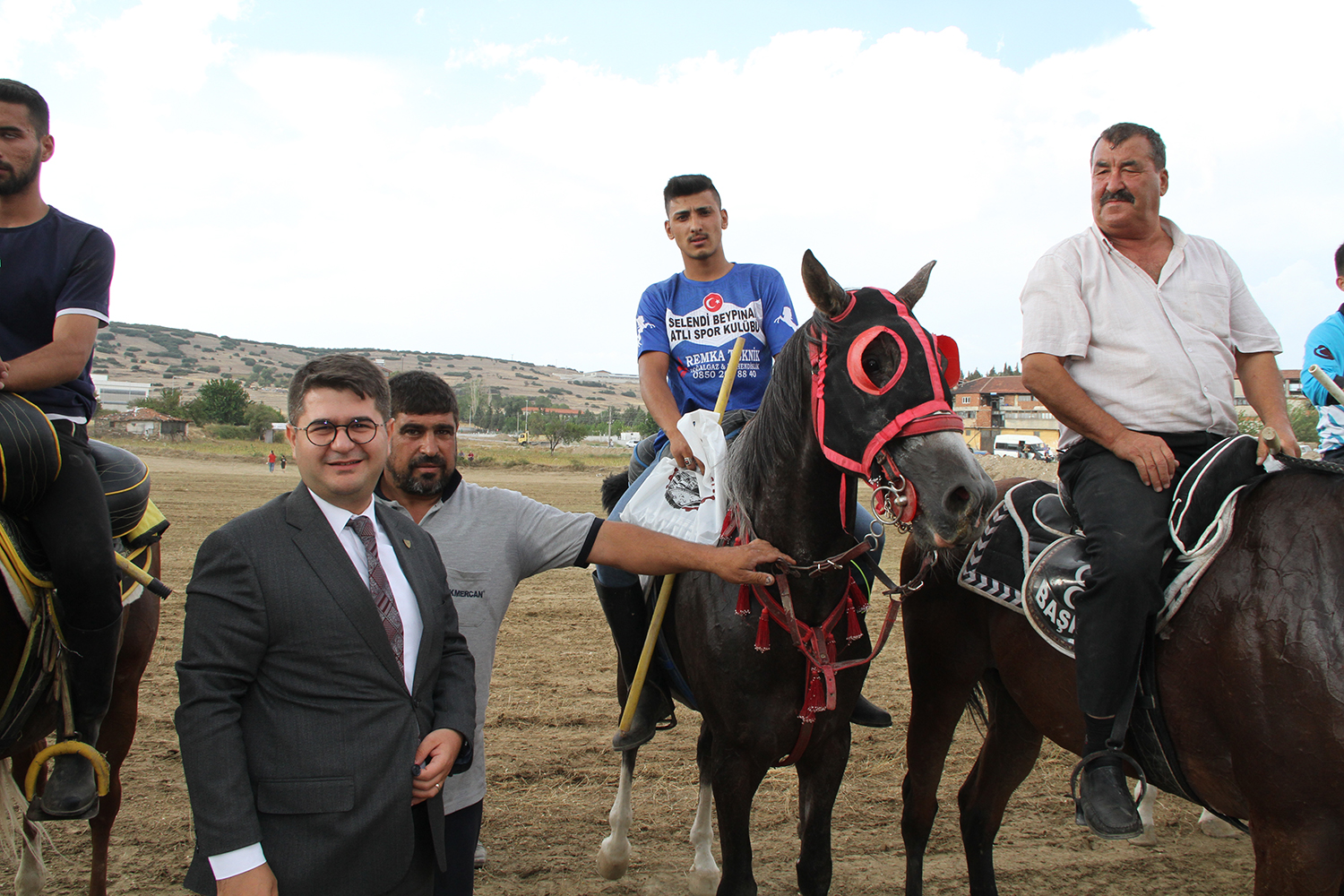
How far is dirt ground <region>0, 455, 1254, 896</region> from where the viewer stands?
4188 millimetres

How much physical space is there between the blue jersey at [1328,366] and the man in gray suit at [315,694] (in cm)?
513

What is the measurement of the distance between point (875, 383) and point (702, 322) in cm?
172

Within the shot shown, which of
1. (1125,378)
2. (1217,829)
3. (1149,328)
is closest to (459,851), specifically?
(1125,378)

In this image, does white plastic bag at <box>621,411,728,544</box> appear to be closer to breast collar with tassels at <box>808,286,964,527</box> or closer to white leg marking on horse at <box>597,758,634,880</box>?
breast collar with tassels at <box>808,286,964,527</box>

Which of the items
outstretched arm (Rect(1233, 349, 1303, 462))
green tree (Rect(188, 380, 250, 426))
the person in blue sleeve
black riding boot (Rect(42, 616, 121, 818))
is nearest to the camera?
black riding boot (Rect(42, 616, 121, 818))

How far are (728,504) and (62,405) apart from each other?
266cm

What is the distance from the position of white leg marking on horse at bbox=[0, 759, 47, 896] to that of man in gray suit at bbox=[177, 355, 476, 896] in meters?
2.19

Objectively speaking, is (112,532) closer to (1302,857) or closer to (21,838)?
(21,838)

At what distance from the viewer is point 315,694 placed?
1.98m

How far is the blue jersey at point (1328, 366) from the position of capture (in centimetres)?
463

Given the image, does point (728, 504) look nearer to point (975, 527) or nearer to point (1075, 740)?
point (975, 527)

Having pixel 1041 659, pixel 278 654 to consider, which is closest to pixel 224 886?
pixel 278 654

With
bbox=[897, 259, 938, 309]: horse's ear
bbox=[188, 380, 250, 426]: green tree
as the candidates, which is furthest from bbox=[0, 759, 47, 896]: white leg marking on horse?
bbox=[188, 380, 250, 426]: green tree

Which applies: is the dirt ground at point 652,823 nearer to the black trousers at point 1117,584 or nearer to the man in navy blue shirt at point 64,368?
the man in navy blue shirt at point 64,368
